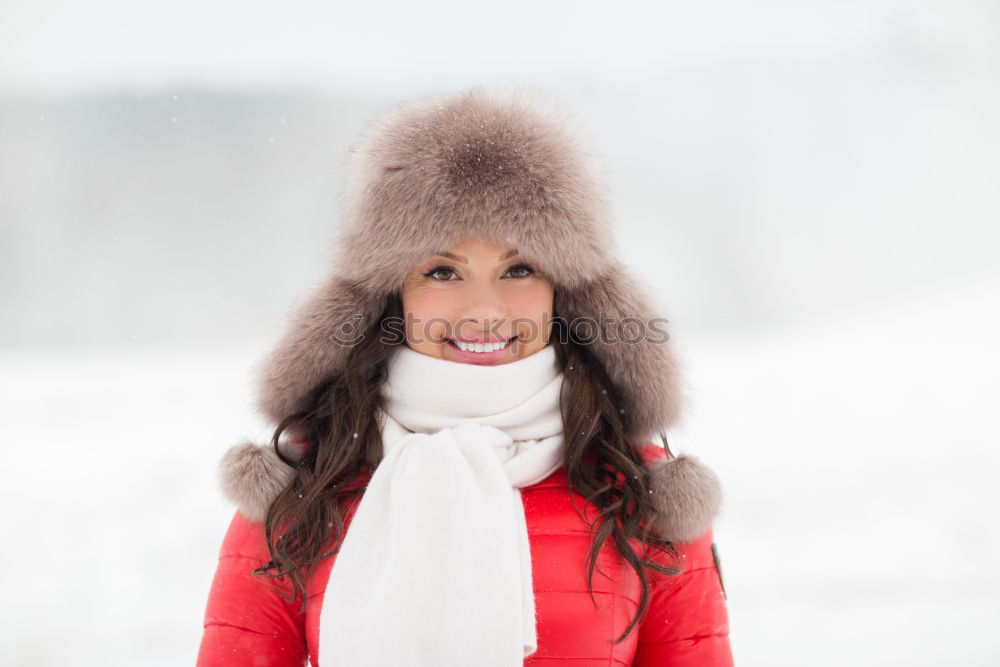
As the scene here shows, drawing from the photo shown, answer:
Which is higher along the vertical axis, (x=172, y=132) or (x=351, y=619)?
(x=172, y=132)

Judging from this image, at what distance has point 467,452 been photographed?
1069mm

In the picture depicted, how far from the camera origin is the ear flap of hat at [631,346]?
1166mm

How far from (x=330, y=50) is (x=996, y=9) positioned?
4716 mm

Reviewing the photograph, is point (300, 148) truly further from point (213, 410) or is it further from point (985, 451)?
point (985, 451)

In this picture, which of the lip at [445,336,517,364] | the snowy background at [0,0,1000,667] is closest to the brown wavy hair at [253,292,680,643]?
the lip at [445,336,517,364]

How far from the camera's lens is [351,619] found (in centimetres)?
98

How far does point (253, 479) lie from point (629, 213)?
15.7 ft

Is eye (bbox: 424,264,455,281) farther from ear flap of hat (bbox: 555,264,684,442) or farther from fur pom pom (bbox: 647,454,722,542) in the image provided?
fur pom pom (bbox: 647,454,722,542)

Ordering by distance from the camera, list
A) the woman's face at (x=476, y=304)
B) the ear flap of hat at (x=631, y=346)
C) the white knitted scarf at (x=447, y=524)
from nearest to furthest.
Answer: the white knitted scarf at (x=447, y=524) < the woman's face at (x=476, y=304) < the ear flap of hat at (x=631, y=346)

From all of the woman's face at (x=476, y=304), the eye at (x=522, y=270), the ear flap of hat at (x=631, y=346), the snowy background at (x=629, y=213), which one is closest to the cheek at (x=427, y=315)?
the woman's face at (x=476, y=304)

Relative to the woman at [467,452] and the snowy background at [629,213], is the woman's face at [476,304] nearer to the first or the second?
the woman at [467,452]

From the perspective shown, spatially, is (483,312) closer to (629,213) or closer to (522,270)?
(522,270)

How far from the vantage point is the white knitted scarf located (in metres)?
0.96

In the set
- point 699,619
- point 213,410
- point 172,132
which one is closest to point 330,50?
point 172,132
